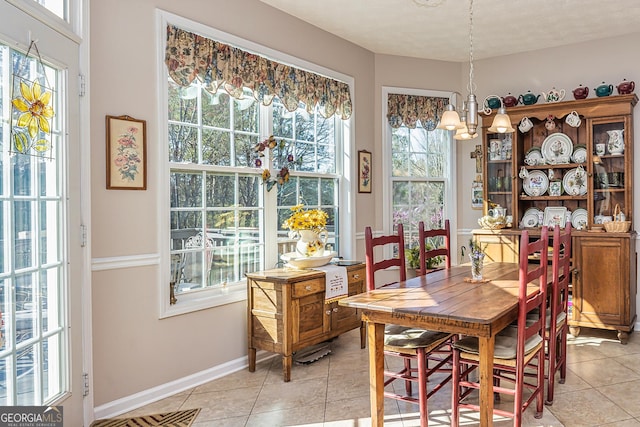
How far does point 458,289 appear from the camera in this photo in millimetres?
2994

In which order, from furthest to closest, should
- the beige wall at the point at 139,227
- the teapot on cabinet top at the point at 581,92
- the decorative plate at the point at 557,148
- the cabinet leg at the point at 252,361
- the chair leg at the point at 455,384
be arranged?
the decorative plate at the point at 557,148 → the teapot on cabinet top at the point at 581,92 → the cabinet leg at the point at 252,361 → the beige wall at the point at 139,227 → the chair leg at the point at 455,384

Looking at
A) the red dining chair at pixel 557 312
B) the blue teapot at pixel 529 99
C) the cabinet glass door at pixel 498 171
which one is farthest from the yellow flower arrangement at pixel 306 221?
the blue teapot at pixel 529 99

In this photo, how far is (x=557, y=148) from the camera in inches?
204

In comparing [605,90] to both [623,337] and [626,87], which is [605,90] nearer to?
[626,87]

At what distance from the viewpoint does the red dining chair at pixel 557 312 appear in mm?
2967

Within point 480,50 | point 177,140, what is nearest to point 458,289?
point 177,140

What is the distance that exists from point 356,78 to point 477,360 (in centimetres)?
334

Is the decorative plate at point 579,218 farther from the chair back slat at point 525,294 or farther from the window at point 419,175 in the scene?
the chair back slat at point 525,294

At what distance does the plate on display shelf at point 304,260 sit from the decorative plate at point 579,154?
2.82 m

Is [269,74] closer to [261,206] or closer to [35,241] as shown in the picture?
[261,206]

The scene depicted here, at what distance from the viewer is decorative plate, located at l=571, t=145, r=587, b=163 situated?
Result: 4996 mm

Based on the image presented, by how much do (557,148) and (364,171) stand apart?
201cm

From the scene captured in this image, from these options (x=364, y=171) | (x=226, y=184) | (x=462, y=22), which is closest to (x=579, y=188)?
(x=462, y=22)

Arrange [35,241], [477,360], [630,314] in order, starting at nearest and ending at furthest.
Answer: [35,241] < [477,360] < [630,314]
